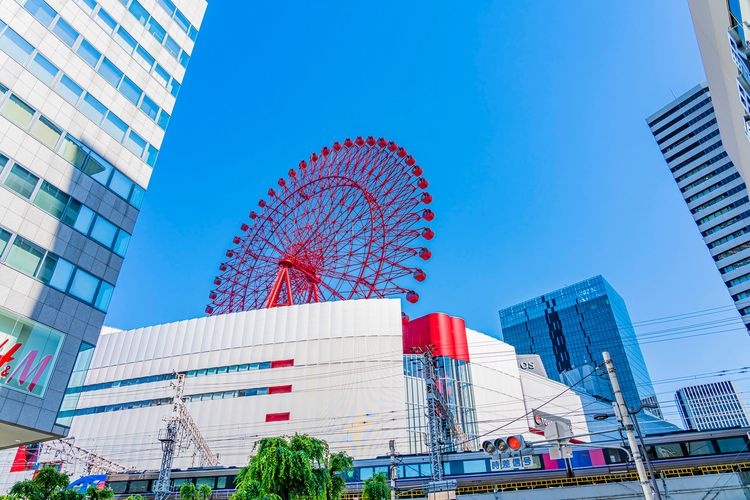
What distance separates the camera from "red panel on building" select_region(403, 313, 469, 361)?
48.1 metres

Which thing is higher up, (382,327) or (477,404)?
(382,327)

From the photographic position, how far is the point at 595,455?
28.7 meters

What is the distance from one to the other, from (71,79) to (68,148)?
150 inches

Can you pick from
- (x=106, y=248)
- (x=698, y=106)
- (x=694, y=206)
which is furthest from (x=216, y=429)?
(x=698, y=106)

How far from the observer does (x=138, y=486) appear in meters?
38.3

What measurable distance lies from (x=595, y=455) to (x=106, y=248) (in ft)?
102

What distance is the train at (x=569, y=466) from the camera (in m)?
25.3

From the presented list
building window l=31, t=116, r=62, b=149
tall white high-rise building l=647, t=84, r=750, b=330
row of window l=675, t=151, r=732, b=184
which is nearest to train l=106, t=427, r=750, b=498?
building window l=31, t=116, r=62, b=149

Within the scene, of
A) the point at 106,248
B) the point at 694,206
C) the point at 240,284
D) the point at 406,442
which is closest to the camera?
the point at 106,248

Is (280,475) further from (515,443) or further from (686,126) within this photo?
(686,126)

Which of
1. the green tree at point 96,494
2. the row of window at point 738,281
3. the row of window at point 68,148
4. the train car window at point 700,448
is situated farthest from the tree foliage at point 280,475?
the row of window at point 738,281

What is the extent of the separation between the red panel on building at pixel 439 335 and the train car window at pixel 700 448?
2392 cm

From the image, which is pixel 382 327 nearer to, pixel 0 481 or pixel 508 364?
pixel 508 364

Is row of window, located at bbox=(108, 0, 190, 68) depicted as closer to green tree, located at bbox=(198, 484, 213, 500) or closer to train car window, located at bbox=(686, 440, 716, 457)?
green tree, located at bbox=(198, 484, 213, 500)
